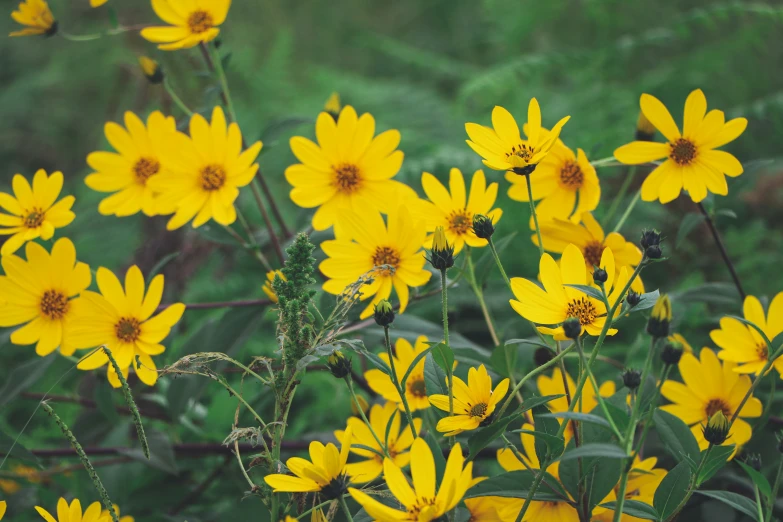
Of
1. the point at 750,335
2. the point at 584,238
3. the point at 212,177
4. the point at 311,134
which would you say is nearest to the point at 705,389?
the point at 750,335

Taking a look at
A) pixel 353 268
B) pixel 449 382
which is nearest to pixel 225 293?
pixel 353 268

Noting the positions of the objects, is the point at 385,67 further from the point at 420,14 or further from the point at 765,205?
the point at 765,205

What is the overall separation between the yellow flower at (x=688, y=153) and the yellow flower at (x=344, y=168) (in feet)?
0.71

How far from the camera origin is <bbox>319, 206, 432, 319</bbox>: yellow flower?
633 mm

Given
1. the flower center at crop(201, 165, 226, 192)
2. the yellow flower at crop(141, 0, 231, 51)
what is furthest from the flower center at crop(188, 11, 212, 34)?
the flower center at crop(201, 165, 226, 192)

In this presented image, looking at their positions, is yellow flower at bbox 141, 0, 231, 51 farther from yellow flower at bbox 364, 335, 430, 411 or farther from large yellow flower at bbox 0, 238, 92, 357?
yellow flower at bbox 364, 335, 430, 411

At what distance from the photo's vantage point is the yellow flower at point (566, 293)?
55 cm

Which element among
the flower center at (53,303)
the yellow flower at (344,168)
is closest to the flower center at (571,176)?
the yellow flower at (344,168)

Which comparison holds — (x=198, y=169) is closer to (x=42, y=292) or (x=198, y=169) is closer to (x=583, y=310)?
(x=42, y=292)

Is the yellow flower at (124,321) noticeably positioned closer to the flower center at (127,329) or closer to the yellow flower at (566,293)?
the flower center at (127,329)

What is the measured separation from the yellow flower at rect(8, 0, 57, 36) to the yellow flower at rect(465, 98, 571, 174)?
19.5 inches

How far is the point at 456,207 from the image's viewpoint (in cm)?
67

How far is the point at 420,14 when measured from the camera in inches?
110

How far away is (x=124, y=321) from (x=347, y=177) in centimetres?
25
